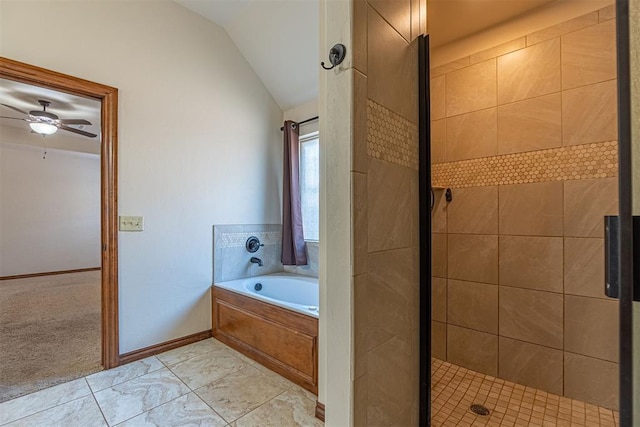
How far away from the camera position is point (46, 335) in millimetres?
2676

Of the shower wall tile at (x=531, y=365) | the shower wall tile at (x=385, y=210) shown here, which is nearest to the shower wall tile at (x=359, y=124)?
the shower wall tile at (x=385, y=210)

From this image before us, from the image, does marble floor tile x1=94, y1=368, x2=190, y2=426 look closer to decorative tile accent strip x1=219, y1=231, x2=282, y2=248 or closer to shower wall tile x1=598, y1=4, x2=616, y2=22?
decorative tile accent strip x1=219, y1=231, x2=282, y2=248

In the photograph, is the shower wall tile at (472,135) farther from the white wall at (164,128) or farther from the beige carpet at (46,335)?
the beige carpet at (46,335)

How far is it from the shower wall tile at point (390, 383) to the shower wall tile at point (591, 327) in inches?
46.2

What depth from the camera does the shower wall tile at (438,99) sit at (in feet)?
7.31

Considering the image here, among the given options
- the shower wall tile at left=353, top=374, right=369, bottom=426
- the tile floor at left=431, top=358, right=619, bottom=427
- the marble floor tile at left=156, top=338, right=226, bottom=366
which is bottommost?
the marble floor tile at left=156, top=338, right=226, bottom=366

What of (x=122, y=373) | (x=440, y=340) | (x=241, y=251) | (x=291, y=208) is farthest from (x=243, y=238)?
(x=440, y=340)

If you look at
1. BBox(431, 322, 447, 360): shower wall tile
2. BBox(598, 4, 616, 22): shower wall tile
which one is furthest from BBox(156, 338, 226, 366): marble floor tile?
BBox(598, 4, 616, 22): shower wall tile

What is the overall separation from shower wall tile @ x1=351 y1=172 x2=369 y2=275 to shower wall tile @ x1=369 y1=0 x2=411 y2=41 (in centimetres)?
62

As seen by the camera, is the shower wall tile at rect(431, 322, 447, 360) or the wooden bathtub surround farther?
the shower wall tile at rect(431, 322, 447, 360)

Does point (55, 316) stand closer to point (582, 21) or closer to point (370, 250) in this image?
point (370, 250)

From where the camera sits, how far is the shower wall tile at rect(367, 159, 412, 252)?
3.18 feet

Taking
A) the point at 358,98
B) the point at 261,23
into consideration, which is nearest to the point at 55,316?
the point at 261,23

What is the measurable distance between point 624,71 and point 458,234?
6.34 ft
